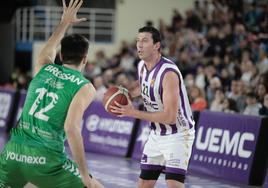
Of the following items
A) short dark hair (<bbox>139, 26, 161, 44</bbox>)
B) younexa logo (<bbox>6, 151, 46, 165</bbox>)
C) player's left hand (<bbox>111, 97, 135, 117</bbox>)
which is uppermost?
short dark hair (<bbox>139, 26, 161, 44</bbox>)

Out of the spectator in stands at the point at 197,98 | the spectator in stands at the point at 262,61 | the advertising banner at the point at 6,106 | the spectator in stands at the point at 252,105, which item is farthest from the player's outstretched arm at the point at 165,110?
the advertising banner at the point at 6,106

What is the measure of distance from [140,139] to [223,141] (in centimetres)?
240

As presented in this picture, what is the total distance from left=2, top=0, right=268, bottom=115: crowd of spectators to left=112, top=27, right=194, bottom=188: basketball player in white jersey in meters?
5.42

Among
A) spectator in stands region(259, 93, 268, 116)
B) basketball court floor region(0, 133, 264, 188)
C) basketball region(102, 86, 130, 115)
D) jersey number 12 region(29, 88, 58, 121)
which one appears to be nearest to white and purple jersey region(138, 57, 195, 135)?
basketball region(102, 86, 130, 115)

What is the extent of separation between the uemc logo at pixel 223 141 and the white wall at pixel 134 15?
1288 cm

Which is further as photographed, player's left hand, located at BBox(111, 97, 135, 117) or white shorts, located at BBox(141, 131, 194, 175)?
white shorts, located at BBox(141, 131, 194, 175)

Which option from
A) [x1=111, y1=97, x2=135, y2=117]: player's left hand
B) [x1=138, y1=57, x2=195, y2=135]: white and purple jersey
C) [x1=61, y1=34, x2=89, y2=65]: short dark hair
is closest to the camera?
[x1=61, y1=34, x2=89, y2=65]: short dark hair

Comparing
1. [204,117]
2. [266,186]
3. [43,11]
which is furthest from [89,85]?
[43,11]

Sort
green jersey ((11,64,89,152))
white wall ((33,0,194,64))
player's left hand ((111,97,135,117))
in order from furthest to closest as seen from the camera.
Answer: white wall ((33,0,194,64)), player's left hand ((111,97,135,117)), green jersey ((11,64,89,152))

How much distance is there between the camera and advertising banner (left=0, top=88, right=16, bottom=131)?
1756 centimetres

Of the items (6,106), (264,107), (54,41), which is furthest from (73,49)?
(6,106)

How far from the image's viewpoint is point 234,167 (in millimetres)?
10766

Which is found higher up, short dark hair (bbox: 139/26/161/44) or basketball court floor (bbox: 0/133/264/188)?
short dark hair (bbox: 139/26/161/44)

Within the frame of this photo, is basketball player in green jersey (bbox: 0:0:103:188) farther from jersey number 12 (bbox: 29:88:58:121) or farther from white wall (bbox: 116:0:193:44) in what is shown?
white wall (bbox: 116:0:193:44)
